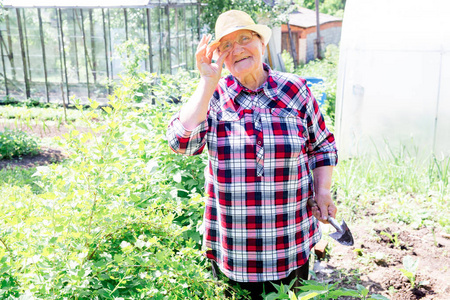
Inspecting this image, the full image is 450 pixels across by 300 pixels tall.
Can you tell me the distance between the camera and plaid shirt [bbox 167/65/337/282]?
6.46ft

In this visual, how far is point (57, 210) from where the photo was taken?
1.64 meters

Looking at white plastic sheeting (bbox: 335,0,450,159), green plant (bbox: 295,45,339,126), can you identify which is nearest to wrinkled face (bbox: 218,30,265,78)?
green plant (bbox: 295,45,339,126)

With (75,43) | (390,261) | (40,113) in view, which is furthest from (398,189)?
(75,43)

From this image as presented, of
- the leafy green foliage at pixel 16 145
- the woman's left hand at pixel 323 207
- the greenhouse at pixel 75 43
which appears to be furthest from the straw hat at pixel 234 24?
the greenhouse at pixel 75 43

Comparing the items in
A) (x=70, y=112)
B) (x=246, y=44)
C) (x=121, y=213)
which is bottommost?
(x=70, y=112)

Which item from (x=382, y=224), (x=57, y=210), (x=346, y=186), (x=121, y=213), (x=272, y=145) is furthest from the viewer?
(x=346, y=186)

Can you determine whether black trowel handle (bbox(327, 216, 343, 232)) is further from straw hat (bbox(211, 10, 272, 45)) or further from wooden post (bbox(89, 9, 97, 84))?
wooden post (bbox(89, 9, 97, 84))

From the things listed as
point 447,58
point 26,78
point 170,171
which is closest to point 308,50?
point 26,78

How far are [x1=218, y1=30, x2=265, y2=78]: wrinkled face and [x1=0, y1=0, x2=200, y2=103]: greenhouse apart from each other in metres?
9.14

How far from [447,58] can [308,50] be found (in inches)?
1102

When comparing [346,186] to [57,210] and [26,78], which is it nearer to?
[57,210]

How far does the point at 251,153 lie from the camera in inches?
77.2

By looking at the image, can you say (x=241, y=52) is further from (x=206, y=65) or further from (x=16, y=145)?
(x=16, y=145)

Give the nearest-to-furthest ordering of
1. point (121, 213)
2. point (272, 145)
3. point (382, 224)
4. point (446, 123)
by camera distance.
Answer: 1. point (121, 213)
2. point (272, 145)
3. point (382, 224)
4. point (446, 123)
